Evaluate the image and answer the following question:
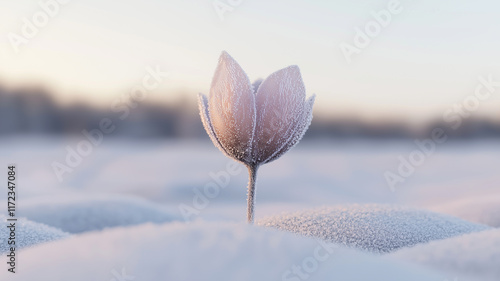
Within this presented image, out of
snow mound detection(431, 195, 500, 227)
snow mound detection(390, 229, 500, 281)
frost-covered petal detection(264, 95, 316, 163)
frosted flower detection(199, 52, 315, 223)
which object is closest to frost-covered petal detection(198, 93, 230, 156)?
frosted flower detection(199, 52, 315, 223)

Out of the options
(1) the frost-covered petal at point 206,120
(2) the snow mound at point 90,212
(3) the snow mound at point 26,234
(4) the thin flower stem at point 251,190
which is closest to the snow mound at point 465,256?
(4) the thin flower stem at point 251,190

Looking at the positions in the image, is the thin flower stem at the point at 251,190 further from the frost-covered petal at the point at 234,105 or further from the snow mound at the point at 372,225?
the snow mound at the point at 372,225

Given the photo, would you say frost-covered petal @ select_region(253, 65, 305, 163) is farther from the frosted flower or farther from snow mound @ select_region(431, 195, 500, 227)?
snow mound @ select_region(431, 195, 500, 227)

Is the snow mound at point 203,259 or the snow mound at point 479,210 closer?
the snow mound at point 203,259

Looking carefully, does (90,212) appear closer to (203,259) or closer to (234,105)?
A: (234,105)

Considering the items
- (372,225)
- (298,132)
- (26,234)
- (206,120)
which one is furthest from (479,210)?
(26,234)

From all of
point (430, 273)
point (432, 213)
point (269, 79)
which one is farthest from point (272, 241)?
point (432, 213)
